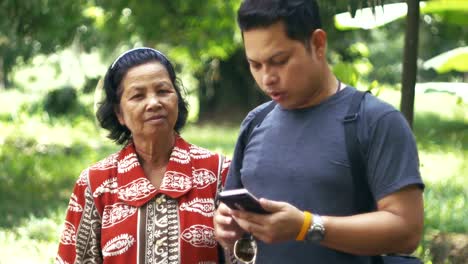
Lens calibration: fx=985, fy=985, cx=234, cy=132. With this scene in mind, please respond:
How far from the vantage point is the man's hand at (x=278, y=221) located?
2.63 m

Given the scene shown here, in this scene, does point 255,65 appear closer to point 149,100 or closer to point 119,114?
point 149,100

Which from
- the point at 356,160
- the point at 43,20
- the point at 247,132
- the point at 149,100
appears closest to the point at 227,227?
the point at 247,132

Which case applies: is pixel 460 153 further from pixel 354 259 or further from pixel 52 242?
pixel 354 259

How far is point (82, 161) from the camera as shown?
50.6 ft

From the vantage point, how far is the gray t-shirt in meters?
2.72

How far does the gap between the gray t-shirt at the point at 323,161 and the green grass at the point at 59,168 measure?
2105 mm

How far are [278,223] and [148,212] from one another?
1032 millimetres

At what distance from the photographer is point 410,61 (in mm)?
5270

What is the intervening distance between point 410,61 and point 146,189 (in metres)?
2.17

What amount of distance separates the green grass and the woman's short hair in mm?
1575

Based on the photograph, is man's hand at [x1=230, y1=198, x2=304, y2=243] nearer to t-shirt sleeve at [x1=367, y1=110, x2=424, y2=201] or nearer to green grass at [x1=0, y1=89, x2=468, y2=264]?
t-shirt sleeve at [x1=367, y1=110, x2=424, y2=201]

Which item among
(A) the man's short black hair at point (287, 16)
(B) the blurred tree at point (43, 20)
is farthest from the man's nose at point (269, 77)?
(B) the blurred tree at point (43, 20)

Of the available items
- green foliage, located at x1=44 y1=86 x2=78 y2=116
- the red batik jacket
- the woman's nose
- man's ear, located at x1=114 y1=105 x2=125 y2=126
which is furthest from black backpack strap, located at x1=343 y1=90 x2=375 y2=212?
green foliage, located at x1=44 y1=86 x2=78 y2=116

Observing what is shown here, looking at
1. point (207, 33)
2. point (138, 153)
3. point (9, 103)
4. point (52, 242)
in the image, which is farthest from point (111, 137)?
point (9, 103)
